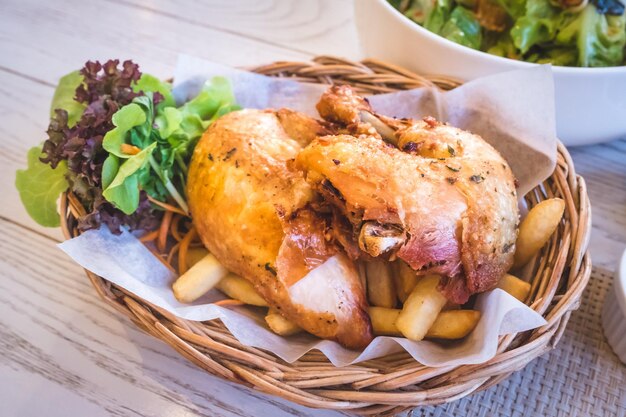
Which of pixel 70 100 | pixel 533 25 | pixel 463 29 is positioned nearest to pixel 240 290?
pixel 70 100

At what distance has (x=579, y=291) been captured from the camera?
120 cm

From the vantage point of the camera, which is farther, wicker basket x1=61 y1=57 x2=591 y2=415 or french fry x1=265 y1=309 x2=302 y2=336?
french fry x1=265 y1=309 x2=302 y2=336

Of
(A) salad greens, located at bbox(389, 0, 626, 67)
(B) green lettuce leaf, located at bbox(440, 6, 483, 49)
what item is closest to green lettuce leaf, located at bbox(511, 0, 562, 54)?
(A) salad greens, located at bbox(389, 0, 626, 67)

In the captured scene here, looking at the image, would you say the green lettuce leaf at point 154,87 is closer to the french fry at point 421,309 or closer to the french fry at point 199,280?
the french fry at point 199,280

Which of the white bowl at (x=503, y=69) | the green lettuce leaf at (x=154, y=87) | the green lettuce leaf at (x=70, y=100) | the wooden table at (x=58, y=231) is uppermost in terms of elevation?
the white bowl at (x=503, y=69)

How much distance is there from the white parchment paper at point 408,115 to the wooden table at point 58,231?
158 mm

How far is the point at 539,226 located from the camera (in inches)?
50.4

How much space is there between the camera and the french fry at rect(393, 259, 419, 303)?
128cm

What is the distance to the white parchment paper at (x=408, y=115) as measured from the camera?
3.83 ft

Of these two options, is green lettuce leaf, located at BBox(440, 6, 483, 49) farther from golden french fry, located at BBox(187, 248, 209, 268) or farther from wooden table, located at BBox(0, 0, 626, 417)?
golden french fry, located at BBox(187, 248, 209, 268)

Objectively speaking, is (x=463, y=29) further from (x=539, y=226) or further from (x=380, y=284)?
(x=380, y=284)

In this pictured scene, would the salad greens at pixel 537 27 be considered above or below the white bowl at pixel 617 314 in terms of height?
above

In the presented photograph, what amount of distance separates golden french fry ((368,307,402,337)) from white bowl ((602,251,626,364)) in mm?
518

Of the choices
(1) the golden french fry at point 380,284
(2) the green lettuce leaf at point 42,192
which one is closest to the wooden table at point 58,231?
A: (2) the green lettuce leaf at point 42,192
